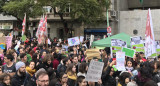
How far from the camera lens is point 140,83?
5117 mm

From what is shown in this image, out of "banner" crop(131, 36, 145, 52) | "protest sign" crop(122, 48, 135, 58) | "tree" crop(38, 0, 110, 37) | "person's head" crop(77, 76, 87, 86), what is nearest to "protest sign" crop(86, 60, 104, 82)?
"person's head" crop(77, 76, 87, 86)

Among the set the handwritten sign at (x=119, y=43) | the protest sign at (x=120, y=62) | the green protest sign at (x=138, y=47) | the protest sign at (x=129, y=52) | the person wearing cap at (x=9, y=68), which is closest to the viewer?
the person wearing cap at (x=9, y=68)

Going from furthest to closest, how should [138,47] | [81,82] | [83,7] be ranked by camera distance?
1. [83,7]
2. [138,47]
3. [81,82]

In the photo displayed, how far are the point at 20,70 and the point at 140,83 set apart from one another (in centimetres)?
300

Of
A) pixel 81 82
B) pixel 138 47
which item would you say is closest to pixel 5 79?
pixel 81 82

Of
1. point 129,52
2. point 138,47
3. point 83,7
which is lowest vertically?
point 138,47

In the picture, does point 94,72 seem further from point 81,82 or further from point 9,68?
point 9,68

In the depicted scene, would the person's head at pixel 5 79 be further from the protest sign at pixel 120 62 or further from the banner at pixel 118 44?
the banner at pixel 118 44

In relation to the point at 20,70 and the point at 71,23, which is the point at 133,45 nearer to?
the point at 20,70

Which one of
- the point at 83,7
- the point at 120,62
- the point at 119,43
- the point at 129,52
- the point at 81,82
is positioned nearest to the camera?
the point at 81,82

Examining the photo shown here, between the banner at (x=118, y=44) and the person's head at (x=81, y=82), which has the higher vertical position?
the banner at (x=118, y=44)

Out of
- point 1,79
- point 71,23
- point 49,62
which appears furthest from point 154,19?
point 1,79

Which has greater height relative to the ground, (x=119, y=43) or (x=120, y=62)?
(x=119, y=43)

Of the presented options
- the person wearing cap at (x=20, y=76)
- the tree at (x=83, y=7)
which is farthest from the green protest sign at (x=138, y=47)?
the tree at (x=83, y=7)
